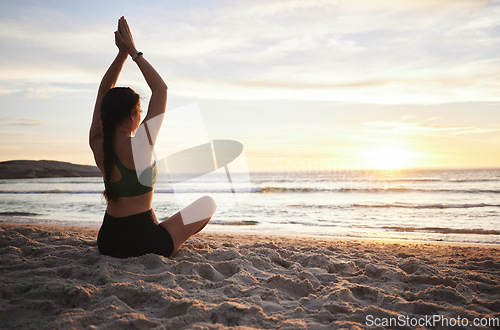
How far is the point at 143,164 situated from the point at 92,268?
3.32ft

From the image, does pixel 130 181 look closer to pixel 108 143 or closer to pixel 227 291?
pixel 108 143

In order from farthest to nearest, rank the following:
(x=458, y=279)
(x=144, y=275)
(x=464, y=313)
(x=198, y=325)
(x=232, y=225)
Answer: (x=232, y=225), (x=458, y=279), (x=144, y=275), (x=464, y=313), (x=198, y=325)

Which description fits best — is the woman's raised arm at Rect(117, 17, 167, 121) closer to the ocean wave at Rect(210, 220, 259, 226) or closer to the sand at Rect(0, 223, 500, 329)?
the sand at Rect(0, 223, 500, 329)

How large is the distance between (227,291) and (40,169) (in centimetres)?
5167

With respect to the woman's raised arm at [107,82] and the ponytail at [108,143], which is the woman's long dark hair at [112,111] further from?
the woman's raised arm at [107,82]

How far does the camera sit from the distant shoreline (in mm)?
43281

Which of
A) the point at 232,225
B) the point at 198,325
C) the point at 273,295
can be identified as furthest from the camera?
the point at 232,225

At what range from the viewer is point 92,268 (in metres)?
2.81

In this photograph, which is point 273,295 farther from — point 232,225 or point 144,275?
point 232,225

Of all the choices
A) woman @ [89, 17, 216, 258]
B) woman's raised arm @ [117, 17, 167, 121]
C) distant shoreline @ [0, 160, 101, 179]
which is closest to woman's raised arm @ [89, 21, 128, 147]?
woman @ [89, 17, 216, 258]

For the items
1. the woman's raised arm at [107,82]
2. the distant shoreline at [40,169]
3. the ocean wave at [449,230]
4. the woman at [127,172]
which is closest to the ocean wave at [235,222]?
the ocean wave at [449,230]

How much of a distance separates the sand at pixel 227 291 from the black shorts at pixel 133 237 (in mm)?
95

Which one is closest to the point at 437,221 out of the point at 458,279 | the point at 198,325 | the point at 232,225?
the point at 232,225

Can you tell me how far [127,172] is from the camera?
2738 mm
